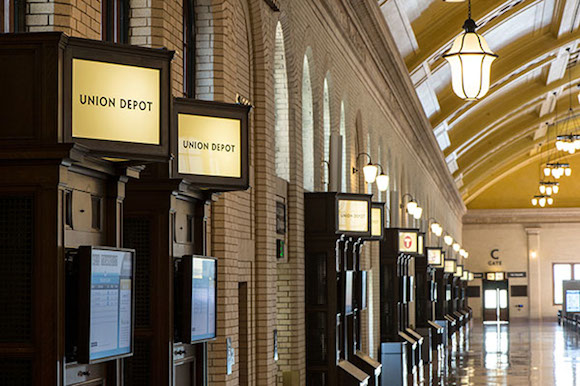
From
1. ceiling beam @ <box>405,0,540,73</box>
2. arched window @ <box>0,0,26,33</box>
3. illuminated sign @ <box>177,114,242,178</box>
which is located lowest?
illuminated sign @ <box>177,114,242,178</box>

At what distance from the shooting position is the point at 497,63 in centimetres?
3056

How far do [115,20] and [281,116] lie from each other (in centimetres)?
561

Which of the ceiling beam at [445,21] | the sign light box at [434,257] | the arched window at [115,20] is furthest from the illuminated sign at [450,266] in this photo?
the arched window at [115,20]

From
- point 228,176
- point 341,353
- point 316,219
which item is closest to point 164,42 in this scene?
point 228,176

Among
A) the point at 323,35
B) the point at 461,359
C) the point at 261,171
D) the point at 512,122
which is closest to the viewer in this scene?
the point at 261,171

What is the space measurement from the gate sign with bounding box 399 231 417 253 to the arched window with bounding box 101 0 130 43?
14310 mm

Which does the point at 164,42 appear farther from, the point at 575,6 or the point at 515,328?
the point at 515,328

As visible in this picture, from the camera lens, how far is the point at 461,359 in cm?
2773

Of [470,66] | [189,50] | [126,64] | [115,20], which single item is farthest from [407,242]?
[126,64]

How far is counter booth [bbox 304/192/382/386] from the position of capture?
561 inches

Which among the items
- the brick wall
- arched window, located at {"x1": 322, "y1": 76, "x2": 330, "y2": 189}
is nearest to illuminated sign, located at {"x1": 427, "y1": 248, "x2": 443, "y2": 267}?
the brick wall

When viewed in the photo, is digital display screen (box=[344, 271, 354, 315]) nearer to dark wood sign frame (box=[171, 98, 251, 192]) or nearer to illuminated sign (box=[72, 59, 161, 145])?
dark wood sign frame (box=[171, 98, 251, 192])

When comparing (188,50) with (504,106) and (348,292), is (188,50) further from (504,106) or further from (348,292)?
(504,106)

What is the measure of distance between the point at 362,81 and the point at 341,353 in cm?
680
